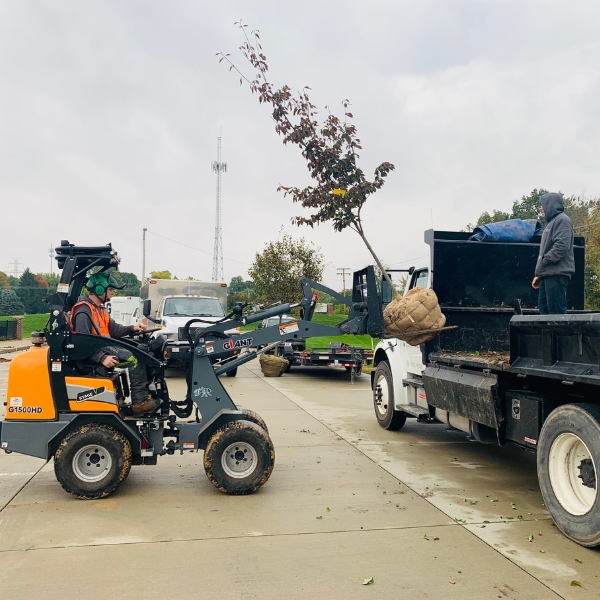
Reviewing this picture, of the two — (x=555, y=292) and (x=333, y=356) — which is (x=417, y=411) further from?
(x=333, y=356)

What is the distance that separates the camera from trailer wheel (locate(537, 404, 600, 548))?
14.8 feet

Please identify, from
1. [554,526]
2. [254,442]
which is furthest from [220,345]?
[554,526]

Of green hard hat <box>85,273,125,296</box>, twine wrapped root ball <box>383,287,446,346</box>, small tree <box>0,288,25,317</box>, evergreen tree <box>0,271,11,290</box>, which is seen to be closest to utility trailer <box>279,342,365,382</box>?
twine wrapped root ball <box>383,287,446,346</box>

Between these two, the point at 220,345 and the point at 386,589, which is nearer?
the point at 386,589

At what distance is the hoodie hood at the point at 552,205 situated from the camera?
6.72 m

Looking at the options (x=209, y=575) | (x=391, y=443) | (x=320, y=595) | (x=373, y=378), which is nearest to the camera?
(x=320, y=595)

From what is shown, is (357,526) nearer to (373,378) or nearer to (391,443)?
(391,443)

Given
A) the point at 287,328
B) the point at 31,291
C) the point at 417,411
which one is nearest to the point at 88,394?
the point at 287,328

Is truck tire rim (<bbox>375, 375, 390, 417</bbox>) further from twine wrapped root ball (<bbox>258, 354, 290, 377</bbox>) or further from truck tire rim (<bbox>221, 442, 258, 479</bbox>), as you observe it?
twine wrapped root ball (<bbox>258, 354, 290, 377</bbox>)

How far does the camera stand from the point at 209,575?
4.19 metres

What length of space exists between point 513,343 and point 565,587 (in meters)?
2.13

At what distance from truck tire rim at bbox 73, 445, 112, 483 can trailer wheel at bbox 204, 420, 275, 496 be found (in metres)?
0.91

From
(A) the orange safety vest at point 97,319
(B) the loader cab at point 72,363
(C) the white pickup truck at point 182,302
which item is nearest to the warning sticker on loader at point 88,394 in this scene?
(B) the loader cab at point 72,363

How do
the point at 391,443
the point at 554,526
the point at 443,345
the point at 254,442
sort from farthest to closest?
1. the point at 391,443
2. the point at 443,345
3. the point at 254,442
4. the point at 554,526
